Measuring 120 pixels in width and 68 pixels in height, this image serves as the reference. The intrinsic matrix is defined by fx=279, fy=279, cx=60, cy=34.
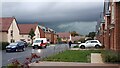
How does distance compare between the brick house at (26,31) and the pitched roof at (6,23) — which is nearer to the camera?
the pitched roof at (6,23)

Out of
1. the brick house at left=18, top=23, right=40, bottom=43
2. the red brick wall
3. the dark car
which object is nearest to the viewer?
the red brick wall

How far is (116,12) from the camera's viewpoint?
60.5ft

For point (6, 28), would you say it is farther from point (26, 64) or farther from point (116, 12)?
point (26, 64)

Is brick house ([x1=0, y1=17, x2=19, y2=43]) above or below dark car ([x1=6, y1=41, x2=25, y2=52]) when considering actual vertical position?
above

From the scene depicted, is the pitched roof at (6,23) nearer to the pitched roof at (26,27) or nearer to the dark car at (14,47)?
the pitched roof at (26,27)

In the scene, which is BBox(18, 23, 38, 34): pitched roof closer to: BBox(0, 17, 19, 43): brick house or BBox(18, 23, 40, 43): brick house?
BBox(18, 23, 40, 43): brick house

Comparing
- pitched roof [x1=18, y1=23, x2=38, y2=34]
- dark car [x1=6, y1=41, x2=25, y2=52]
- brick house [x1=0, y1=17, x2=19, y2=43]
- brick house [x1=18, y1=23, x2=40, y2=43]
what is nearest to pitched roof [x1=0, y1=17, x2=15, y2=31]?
brick house [x1=0, y1=17, x2=19, y2=43]

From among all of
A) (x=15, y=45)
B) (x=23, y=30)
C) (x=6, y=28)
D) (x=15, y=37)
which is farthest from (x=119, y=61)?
(x=23, y=30)

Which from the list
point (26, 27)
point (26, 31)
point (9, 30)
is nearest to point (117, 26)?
point (9, 30)

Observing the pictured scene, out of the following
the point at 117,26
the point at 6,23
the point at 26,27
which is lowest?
the point at 117,26

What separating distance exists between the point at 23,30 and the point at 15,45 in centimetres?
4281

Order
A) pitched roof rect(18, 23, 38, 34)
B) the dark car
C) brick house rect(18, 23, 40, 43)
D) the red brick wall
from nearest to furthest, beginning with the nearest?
the red brick wall → the dark car → brick house rect(18, 23, 40, 43) → pitched roof rect(18, 23, 38, 34)

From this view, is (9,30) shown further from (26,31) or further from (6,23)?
(26,31)

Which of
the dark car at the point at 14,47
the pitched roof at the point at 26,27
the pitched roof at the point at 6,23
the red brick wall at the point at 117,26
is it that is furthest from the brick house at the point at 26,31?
the red brick wall at the point at 117,26
